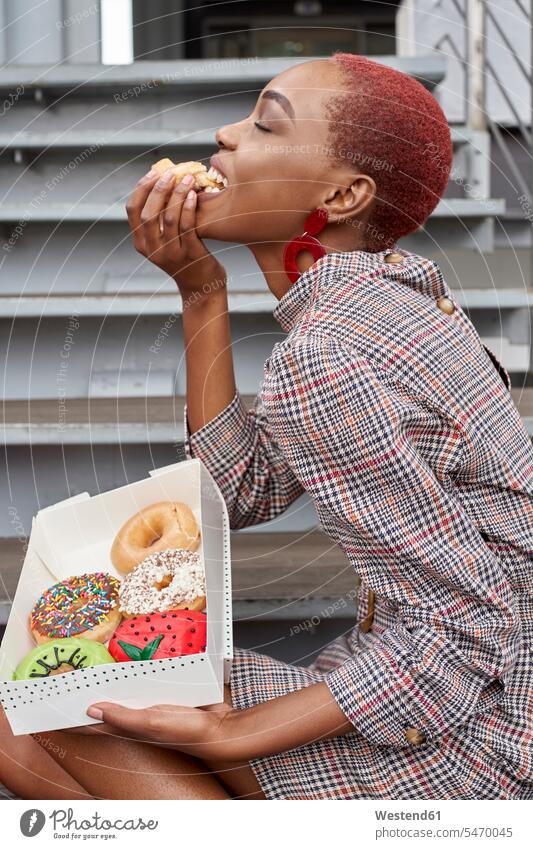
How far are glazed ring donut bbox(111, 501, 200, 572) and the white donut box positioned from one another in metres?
0.02

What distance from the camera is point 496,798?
890 millimetres

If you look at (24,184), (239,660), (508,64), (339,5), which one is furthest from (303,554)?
(339,5)

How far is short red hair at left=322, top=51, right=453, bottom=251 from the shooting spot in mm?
897

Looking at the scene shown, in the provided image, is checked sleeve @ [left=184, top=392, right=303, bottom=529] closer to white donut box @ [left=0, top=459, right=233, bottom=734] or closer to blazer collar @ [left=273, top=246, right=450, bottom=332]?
white donut box @ [left=0, top=459, right=233, bottom=734]

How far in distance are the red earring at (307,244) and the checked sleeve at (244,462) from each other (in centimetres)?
21

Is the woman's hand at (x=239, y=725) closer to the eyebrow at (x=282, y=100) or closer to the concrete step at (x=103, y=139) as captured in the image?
the eyebrow at (x=282, y=100)

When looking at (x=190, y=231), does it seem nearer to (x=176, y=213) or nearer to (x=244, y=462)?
(x=176, y=213)

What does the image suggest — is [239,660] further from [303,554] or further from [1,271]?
[1,271]

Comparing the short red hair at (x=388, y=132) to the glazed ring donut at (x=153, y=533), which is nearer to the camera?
the short red hair at (x=388, y=132)

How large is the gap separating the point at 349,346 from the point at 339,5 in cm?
660

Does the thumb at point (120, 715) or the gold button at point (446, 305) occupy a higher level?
the gold button at point (446, 305)

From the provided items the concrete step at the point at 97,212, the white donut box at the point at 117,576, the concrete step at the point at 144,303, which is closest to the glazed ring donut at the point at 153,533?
the white donut box at the point at 117,576

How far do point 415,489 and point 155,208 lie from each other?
1.41ft

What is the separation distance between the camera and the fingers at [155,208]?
98 cm
